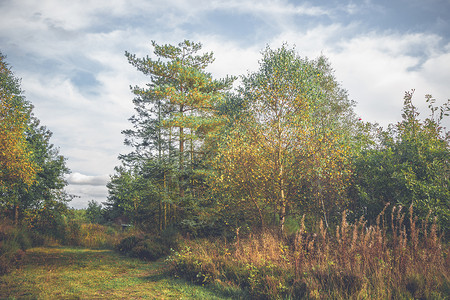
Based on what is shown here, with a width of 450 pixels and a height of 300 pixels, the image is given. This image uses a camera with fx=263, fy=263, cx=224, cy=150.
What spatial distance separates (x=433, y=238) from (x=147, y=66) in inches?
642

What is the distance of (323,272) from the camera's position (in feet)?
17.7

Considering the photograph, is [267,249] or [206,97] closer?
[267,249]

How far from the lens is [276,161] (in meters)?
10.8

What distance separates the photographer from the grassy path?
6047 millimetres

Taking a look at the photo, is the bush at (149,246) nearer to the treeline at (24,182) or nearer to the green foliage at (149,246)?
the green foliage at (149,246)

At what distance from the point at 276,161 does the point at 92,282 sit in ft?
24.7

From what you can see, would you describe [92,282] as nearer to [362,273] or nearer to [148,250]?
[148,250]

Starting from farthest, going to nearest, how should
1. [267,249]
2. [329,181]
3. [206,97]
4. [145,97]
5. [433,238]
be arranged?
[145,97], [206,97], [329,181], [267,249], [433,238]

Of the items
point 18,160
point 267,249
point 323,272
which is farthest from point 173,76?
point 323,272

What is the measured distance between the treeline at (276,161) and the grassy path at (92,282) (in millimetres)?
4600

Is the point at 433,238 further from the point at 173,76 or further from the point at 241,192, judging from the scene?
the point at 173,76

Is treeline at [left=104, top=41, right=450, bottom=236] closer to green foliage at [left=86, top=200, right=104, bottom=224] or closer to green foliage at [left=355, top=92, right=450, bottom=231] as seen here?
green foliage at [left=355, top=92, right=450, bottom=231]

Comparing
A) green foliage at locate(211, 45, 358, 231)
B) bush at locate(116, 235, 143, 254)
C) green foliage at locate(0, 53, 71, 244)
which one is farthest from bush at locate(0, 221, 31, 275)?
green foliage at locate(211, 45, 358, 231)

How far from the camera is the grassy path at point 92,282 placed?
605 centimetres
